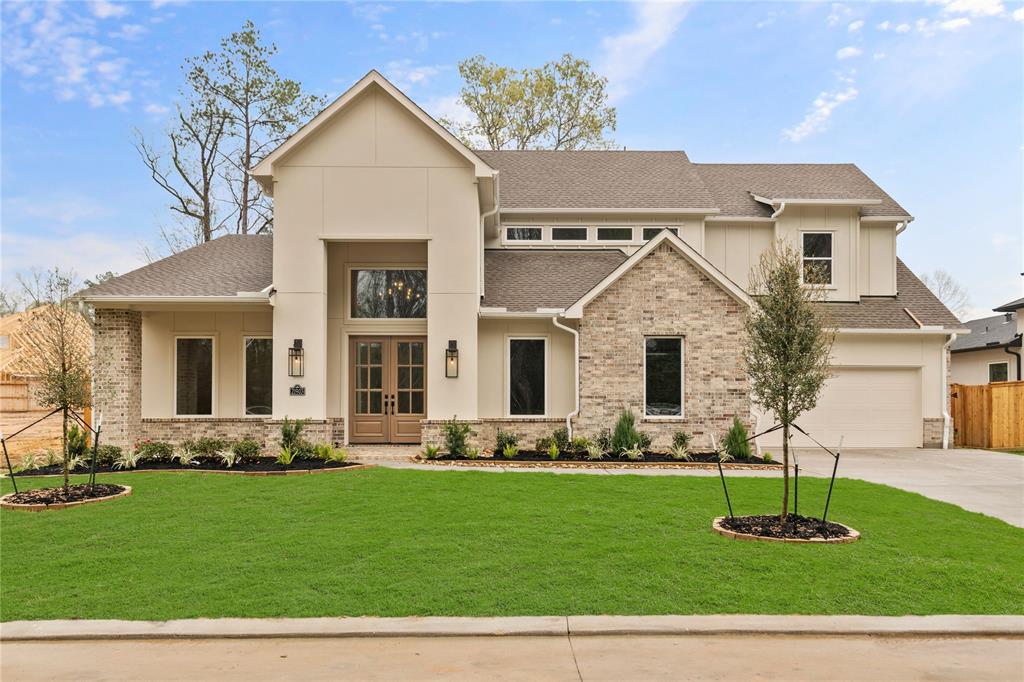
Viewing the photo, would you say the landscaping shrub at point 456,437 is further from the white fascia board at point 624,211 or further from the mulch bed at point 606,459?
the white fascia board at point 624,211

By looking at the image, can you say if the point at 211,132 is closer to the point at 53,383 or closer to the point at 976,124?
the point at 53,383

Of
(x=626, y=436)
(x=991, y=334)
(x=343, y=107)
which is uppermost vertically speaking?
(x=343, y=107)

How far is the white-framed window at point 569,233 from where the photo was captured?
17.6 metres

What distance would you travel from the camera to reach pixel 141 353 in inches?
573


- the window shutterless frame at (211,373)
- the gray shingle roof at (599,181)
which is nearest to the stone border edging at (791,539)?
the gray shingle roof at (599,181)

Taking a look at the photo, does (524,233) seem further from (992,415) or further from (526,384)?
(992,415)

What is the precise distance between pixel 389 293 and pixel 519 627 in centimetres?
1118

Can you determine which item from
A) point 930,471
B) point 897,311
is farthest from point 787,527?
point 897,311

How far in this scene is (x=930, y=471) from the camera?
41.2ft

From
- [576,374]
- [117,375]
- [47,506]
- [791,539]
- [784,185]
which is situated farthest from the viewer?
[784,185]

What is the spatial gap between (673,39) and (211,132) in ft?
61.3

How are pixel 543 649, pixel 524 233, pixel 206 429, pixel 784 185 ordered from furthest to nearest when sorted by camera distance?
1. pixel 784 185
2. pixel 524 233
3. pixel 206 429
4. pixel 543 649

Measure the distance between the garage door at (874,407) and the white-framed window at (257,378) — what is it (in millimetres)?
12652

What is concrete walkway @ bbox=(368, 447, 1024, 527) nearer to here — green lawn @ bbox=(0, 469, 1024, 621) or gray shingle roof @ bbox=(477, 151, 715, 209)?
green lawn @ bbox=(0, 469, 1024, 621)
